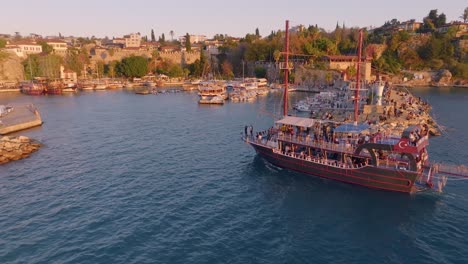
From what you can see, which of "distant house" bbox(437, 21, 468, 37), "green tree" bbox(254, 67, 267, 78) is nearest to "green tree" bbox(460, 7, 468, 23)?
"distant house" bbox(437, 21, 468, 37)

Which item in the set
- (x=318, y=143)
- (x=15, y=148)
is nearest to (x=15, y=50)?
(x=15, y=148)

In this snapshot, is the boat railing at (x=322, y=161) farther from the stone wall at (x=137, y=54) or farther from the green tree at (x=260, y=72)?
the stone wall at (x=137, y=54)

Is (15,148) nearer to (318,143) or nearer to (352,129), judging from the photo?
(318,143)

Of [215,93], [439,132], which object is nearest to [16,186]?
[439,132]

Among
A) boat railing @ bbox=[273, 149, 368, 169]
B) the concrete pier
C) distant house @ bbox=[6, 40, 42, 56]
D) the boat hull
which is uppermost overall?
distant house @ bbox=[6, 40, 42, 56]

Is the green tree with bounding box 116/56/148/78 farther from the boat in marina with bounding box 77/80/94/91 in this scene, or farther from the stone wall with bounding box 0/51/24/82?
the stone wall with bounding box 0/51/24/82

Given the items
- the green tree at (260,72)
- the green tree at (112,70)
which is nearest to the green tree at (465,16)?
the green tree at (260,72)

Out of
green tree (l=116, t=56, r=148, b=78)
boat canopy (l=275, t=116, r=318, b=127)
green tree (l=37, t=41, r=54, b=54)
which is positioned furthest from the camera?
green tree (l=37, t=41, r=54, b=54)

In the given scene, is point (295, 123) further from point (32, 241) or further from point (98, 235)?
point (32, 241)
